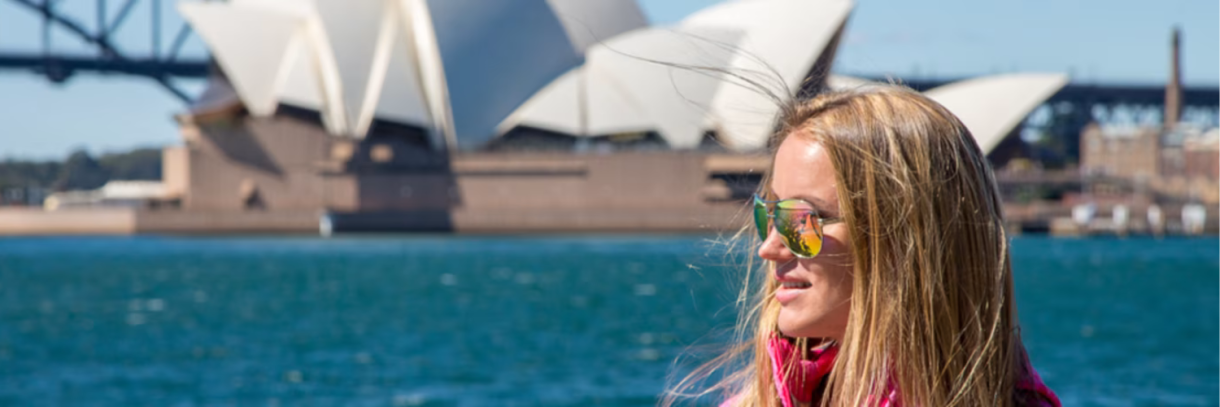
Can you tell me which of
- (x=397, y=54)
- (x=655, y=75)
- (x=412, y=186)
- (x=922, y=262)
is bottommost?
(x=412, y=186)

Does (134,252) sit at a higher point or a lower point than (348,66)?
lower

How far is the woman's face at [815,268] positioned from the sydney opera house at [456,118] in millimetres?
39581

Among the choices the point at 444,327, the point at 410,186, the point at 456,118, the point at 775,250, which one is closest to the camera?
the point at 775,250

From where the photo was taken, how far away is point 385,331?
16.8m

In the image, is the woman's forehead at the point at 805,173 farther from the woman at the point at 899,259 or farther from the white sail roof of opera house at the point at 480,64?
the white sail roof of opera house at the point at 480,64

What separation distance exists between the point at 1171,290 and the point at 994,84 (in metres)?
18.8

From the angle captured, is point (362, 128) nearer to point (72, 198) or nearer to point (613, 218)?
point (613, 218)

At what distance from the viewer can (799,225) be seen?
1183 mm

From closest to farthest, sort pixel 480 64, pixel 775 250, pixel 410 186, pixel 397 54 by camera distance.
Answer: pixel 775 250
pixel 480 64
pixel 397 54
pixel 410 186

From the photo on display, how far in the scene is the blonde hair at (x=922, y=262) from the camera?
113 centimetres

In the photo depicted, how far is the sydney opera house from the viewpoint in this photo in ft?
138

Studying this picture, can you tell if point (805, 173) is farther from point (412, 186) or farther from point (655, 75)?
point (412, 186)

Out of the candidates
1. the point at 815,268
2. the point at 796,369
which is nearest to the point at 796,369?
the point at 796,369

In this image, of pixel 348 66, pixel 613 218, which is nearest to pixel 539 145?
pixel 613 218
